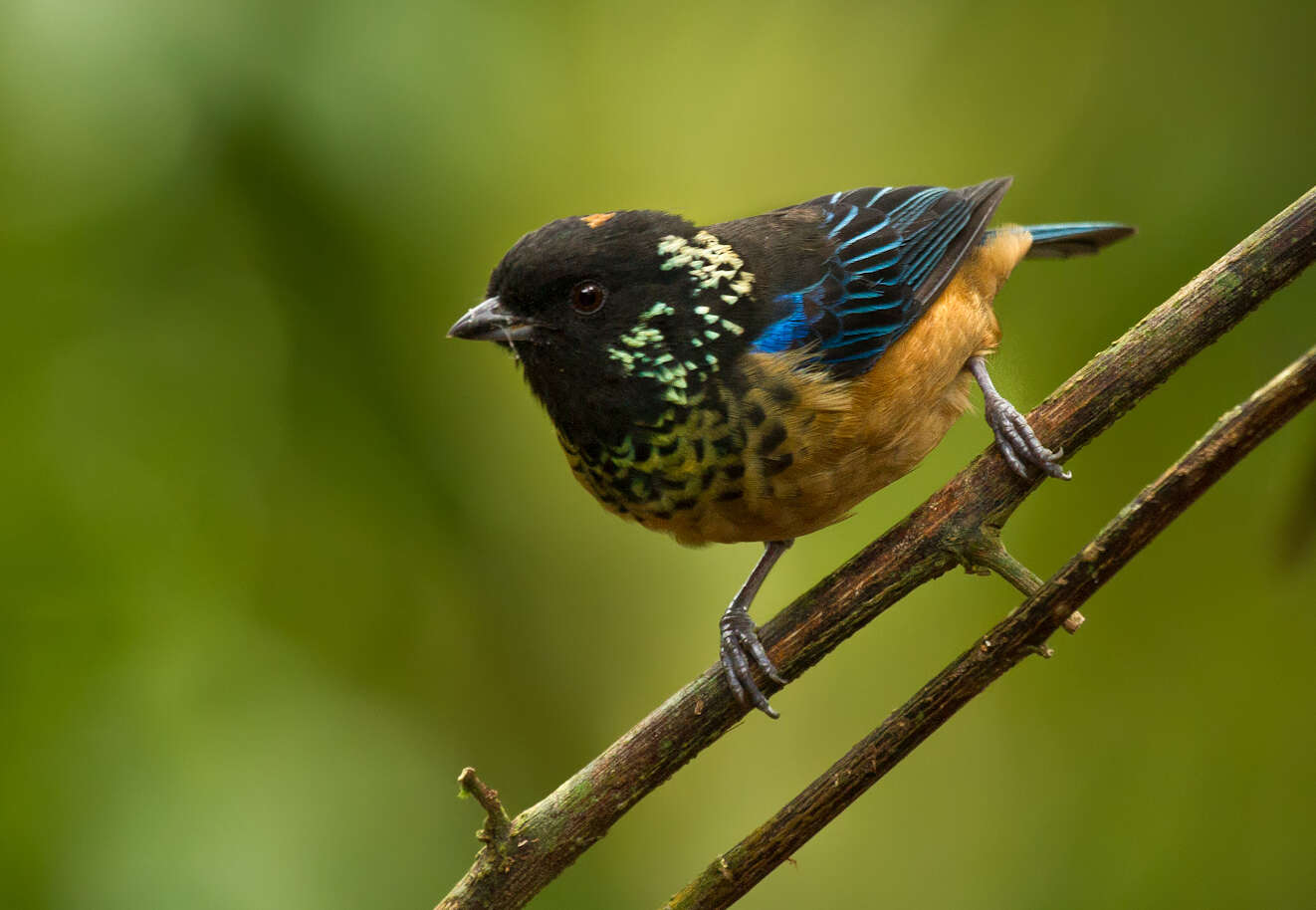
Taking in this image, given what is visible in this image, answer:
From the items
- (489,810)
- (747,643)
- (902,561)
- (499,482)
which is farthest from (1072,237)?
(489,810)

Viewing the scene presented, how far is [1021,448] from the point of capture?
3.43 m

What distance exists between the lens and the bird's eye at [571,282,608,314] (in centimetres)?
375

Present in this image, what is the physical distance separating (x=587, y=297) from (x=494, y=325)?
0.28 meters

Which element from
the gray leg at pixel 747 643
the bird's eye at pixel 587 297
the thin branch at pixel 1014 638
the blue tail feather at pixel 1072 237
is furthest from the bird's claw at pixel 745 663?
the blue tail feather at pixel 1072 237

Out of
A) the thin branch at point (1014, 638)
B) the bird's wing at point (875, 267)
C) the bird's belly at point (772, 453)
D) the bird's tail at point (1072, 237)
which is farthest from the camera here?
the bird's tail at point (1072, 237)

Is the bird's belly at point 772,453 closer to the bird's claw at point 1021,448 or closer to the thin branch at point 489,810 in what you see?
the bird's claw at point 1021,448

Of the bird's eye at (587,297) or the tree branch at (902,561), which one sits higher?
the bird's eye at (587,297)

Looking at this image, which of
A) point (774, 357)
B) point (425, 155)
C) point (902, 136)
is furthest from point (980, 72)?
point (425, 155)

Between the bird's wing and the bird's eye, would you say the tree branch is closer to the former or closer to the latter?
the bird's wing

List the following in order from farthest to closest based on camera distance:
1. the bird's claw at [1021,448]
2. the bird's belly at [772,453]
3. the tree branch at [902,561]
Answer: the bird's belly at [772,453] → the bird's claw at [1021,448] → the tree branch at [902,561]

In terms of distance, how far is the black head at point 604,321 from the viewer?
3.72 m

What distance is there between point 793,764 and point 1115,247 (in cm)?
224

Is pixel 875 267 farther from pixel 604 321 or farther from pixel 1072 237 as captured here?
pixel 604 321

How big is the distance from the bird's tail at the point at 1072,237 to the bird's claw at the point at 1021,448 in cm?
105
